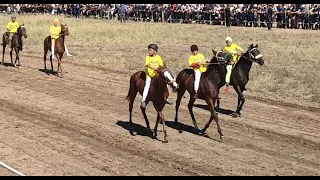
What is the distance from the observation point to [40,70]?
27.2 metres

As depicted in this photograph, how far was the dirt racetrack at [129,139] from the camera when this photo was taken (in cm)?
1320

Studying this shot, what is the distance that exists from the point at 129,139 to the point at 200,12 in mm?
36636

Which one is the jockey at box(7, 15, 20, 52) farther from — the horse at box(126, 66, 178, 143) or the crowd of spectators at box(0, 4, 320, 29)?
the crowd of spectators at box(0, 4, 320, 29)

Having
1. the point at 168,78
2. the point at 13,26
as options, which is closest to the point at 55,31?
the point at 13,26

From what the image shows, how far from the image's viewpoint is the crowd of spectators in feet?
143

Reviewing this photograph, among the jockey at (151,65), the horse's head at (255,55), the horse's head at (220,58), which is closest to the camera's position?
the jockey at (151,65)

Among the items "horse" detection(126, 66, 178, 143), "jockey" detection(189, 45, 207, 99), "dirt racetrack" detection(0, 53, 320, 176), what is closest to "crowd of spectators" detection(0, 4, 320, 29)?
"dirt racetrack" detection(0, 53, 320, 176)

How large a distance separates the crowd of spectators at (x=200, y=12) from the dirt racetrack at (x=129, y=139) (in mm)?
23675

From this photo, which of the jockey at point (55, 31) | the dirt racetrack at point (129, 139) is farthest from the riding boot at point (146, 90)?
the jockey at point (55, 31)

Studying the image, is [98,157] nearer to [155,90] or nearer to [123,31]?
[155,90]

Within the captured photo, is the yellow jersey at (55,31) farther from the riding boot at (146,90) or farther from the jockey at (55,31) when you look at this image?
the riding boot at (146,90)
